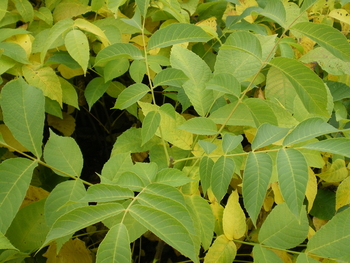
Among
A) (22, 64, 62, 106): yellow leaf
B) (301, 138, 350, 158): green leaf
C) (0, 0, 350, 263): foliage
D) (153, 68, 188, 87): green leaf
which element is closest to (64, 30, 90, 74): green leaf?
(0, 0, 350, 263): foliage

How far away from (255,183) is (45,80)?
68 cm

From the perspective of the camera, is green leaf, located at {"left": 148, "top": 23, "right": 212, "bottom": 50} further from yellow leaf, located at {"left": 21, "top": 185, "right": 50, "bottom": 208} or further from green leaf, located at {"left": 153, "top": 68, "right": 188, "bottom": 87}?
yellow leaf, located at {"left": 21, "top": 185, "right": 50, "bottom": 208}

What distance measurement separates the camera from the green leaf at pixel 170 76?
789mm

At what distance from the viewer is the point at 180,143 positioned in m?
0.89

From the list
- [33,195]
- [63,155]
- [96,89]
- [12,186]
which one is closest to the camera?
[12,186]

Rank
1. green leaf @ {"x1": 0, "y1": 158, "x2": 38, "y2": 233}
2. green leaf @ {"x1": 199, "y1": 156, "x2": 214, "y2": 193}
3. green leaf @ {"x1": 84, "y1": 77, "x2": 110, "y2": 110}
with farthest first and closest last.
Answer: green leaf @ {"x1": 84, "y1": 77, "x2": 110, "y2": 110}
green leaf @ {"x1": 199, "y1": 156, "x2": 214, "y2": 193}
green leaf @ {"x1": 0, "y1": 158, "x2": 38, "y2": 233}

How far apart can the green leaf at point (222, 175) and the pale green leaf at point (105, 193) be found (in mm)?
200

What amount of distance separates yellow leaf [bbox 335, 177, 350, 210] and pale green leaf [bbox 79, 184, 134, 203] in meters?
0.64

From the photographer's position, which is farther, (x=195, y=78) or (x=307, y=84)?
(x=195, y=78)

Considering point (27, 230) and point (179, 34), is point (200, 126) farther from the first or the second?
point (27, 230)

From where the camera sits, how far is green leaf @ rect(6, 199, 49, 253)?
77 cm

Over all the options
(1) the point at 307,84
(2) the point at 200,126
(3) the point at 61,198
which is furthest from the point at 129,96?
(1) the point at 307,84

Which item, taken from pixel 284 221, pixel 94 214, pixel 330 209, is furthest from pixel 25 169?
pixel 330 209

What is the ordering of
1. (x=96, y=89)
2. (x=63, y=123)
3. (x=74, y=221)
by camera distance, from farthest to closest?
(x=63, y=123), (x=96, y=89), (x=74, y=221)
